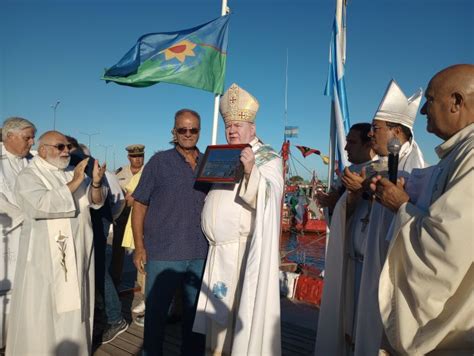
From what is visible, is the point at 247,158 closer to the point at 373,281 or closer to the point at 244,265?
the point at 244,265

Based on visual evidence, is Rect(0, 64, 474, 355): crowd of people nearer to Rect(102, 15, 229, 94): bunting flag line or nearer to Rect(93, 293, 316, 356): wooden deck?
Rect(93, 293, 316, 356): wooden deck

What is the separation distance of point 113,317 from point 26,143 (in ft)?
7.59

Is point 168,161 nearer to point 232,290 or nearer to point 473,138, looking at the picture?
point 232,290

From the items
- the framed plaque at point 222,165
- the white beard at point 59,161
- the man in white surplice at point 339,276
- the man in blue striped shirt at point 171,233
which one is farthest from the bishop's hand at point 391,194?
the white beard at point 59,161

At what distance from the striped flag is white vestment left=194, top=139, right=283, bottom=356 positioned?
300cm

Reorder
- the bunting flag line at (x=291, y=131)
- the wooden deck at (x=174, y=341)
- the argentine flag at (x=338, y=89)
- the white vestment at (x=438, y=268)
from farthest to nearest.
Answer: the bunting flag line at (x=291, y=131), the argentine flag at (x=338, y=89), the wooden deck at (x=174, y=341), the white vestment at (x=438, y=268)

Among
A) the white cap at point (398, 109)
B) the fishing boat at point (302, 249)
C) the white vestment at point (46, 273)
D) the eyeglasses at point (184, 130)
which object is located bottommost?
the fishing boat at point (302, 249)

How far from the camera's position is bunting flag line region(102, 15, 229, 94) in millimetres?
6035

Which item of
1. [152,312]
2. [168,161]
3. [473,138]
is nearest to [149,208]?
[168,161]

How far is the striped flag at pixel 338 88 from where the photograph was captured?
5.98m

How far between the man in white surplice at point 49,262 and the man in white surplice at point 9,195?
2.02 ft

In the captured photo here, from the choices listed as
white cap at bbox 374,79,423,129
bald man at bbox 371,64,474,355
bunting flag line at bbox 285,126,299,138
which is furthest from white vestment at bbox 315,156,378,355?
bunting flag line at bbox 285,126,299,138

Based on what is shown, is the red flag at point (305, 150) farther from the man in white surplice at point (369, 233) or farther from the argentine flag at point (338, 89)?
the man in white surplice at point (369, 233)

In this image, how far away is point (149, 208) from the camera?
3529mm
